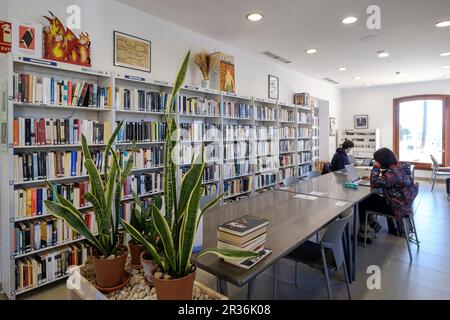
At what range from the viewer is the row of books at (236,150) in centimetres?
450

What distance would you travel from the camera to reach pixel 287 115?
20.0ft

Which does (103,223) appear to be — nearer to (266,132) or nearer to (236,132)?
(236,132)

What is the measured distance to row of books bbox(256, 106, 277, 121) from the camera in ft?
17.1

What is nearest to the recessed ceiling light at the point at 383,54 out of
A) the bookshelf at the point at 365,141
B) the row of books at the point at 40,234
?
the bookshelf at the point at 365,141

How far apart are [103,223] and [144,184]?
1.95m

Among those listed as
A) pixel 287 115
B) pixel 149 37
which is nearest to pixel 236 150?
pixel 287 115

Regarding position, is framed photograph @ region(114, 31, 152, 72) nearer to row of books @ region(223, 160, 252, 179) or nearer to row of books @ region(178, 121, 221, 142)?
row of books @ region(178, 121, 221, 142)

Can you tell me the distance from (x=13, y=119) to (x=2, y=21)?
37.2 inches

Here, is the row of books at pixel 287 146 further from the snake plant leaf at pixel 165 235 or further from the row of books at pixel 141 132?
the snake plant leaf at pixel 165 235

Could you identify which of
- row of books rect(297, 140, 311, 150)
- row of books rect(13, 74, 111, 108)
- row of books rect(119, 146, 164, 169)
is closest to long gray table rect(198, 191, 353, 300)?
row of books rect(119, 146, 164, 169)

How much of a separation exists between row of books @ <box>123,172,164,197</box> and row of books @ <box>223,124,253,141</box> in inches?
54.5

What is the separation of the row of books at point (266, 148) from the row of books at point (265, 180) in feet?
1.40

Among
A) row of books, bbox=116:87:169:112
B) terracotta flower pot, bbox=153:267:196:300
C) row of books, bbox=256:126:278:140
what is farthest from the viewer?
row of books, bbox=256:126:278:140

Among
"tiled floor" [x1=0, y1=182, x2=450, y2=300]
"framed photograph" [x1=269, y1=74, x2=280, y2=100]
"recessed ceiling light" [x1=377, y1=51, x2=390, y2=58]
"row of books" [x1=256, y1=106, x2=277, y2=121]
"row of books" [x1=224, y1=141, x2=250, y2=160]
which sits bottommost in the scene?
"tiled floor" [x1=0, y1=182, x2=450, y2=300]
